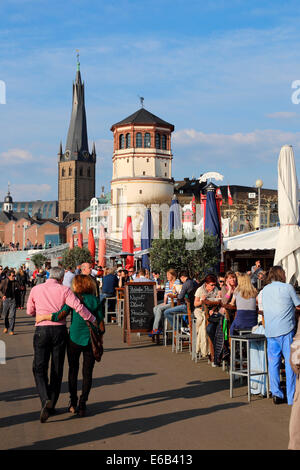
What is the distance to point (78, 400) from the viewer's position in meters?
8.16

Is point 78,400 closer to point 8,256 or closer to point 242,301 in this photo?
point 242,301

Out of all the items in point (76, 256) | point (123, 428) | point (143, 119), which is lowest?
point (123, 428)

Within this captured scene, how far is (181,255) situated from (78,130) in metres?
149

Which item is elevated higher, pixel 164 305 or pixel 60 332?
pixel 164 305

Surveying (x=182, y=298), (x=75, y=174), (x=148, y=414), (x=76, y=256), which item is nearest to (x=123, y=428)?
(x=148, y=414)

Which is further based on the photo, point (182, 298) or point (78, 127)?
point (78, 127)

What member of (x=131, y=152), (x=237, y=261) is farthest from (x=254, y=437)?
(x=131, y=152)

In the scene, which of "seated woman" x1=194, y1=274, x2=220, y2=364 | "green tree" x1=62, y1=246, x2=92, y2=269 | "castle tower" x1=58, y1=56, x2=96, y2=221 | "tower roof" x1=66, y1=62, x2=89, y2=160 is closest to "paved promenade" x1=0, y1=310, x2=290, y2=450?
"seated woman" x1=194, y1=274, x2=220, y2=364

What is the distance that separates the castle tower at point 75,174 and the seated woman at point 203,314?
6324 inches

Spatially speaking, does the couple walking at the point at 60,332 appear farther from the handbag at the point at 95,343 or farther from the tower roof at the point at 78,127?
the tower roof at the point at 78,127

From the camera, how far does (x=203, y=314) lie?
1148 cm

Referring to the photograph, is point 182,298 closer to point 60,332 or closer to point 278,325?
point 278,325
